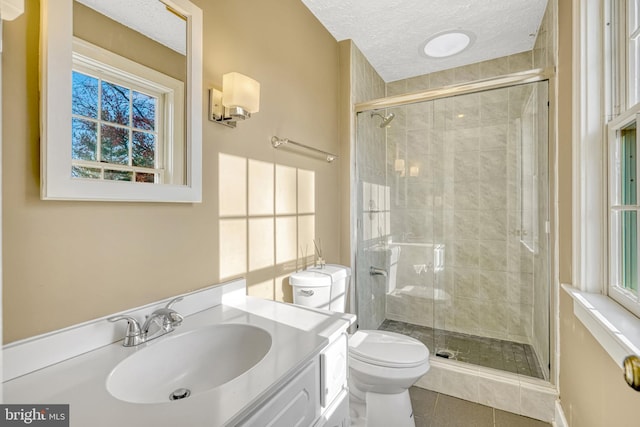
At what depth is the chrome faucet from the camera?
925mm

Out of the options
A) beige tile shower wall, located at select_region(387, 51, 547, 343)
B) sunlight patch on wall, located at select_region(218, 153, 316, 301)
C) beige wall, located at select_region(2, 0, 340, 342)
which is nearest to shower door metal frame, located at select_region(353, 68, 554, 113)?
beige tile shower wall, located at select_region(387, 51, 547, 343)

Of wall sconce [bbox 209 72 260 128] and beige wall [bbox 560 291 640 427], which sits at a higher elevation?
wall sconce [bbox 209 72 260 128]

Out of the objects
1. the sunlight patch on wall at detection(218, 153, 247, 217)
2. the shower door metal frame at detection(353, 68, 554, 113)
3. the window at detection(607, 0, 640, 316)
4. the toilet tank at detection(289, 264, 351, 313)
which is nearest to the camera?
the window at detection(607, 0, 640, 316)

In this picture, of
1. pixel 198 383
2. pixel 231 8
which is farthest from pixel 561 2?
pixel 198 383

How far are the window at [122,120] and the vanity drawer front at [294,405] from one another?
81 cm

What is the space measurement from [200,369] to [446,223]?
2260 mm

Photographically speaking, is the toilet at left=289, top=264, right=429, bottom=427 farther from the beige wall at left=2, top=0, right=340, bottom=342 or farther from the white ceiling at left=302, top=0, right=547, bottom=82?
the white ceiling at left=302, top=0, right=547, bottom=82

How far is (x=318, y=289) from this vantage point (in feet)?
5.53

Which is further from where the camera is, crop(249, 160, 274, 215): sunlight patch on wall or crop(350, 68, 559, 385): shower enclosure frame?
crop(350, 68, 559, 385): shower enclosure frame

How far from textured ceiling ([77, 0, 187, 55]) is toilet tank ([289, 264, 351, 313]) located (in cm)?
121

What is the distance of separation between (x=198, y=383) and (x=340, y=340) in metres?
0.49

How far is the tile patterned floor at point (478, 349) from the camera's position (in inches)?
80.4

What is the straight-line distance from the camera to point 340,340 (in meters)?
1.12

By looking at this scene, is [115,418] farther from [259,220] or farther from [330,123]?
[330,123]
